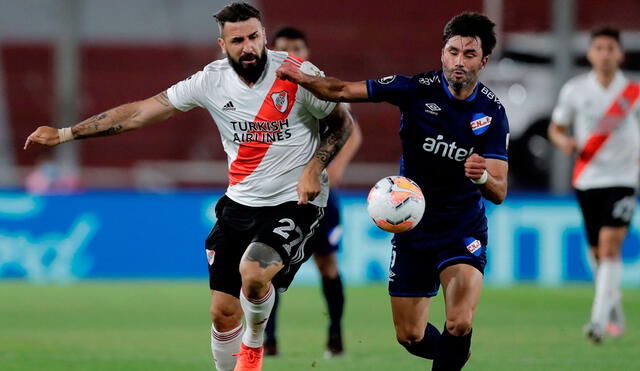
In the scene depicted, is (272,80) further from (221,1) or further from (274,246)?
(221,1)

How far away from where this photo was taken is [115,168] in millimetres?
20578

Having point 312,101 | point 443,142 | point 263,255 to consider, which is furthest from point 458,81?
point 263,255

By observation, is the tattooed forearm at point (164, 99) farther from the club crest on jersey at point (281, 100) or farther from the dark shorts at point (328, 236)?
the dark shorts at point (328, 236)

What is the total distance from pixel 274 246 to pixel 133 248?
901cm

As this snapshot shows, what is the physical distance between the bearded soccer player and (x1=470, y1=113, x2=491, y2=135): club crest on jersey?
83cm

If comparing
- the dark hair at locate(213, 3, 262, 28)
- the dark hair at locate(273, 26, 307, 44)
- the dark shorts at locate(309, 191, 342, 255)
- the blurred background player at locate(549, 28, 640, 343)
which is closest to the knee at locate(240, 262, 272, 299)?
the dark hair at locate(213, 3, 262, 28)

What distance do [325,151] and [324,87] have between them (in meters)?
0.44

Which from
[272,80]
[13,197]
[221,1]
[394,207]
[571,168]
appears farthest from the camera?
[221,1]

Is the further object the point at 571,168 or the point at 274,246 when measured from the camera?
the point at 571,168

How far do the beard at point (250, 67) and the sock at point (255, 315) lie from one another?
48.8 inches

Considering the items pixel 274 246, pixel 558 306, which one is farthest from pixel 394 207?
pixel 558 306

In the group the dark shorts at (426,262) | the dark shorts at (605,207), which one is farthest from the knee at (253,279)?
the dark shorts at (605,207)

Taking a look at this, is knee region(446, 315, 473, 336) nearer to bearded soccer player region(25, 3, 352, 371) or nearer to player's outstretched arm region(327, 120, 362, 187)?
bearded soccer player region(25, 3, 352, 371)

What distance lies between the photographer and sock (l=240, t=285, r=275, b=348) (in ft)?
21.8
